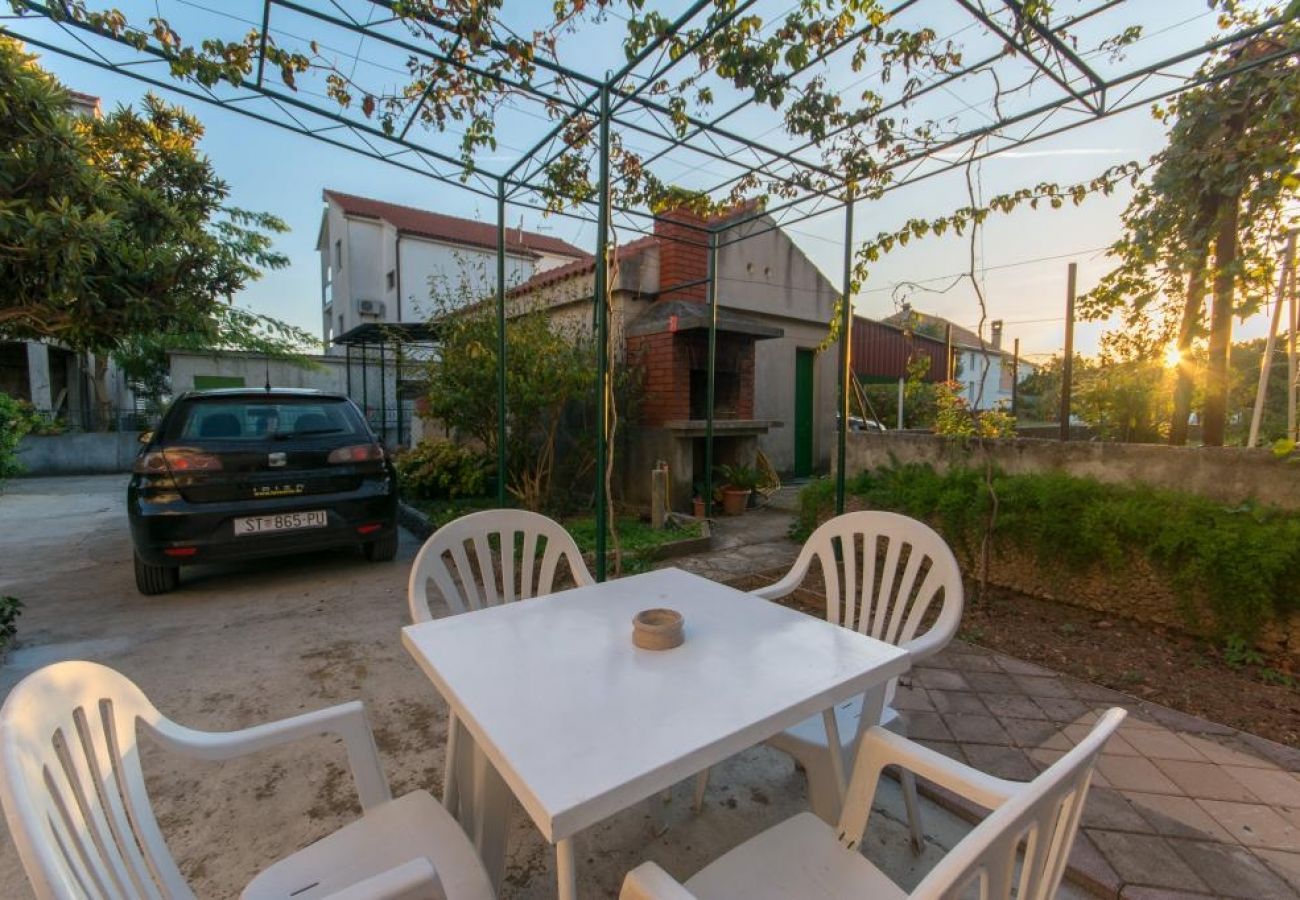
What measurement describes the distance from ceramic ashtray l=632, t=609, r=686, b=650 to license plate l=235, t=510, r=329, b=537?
3.53m

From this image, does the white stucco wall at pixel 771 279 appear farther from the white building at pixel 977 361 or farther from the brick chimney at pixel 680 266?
the white building at pixel 977 361

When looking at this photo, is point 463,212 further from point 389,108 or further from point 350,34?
point 350,34

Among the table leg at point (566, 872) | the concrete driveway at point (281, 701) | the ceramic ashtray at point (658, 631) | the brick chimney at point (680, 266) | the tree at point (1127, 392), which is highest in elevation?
the brick chimney at point (680, 266)

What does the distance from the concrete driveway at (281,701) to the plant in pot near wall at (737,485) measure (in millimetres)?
3650

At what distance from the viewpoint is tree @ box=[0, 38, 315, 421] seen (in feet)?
9.36

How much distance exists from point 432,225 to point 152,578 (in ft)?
52.0

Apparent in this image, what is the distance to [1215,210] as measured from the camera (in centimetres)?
387

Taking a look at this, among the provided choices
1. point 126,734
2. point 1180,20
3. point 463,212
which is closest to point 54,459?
point 463,212

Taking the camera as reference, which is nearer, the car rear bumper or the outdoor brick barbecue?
the car rear bumper

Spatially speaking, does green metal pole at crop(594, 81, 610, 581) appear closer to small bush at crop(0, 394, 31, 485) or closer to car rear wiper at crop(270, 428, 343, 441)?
car rear wiper at crop(270, 428, 343, 441)

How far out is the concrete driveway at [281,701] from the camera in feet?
5.78

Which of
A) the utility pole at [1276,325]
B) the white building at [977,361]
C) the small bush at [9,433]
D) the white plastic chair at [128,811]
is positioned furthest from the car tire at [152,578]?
the utility pole at [1276,325]

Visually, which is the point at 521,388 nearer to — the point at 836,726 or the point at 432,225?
the point at 836,726

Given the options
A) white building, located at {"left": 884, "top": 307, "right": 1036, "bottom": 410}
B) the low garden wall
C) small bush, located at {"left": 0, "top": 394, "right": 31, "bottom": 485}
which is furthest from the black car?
the low garden wall
